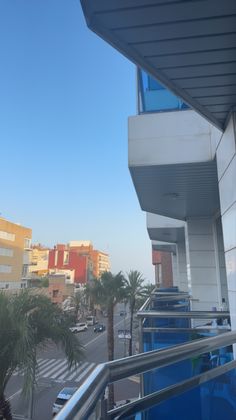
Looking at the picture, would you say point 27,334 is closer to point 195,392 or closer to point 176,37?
point 195,392

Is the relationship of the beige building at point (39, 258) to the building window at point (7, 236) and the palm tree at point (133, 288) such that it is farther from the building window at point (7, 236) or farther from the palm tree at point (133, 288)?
the palm tree at point (133, 288)

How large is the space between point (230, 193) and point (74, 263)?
241ft

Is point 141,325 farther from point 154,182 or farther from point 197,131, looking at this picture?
point 197,131

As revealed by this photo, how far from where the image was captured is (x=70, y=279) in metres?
68.4

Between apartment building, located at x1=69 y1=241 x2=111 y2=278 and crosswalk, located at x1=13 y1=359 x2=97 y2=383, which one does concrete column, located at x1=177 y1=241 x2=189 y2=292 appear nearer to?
crosswalk, located at x1=13 y1=359 x2=97 y2=383

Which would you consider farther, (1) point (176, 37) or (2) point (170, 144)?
(2) point (170, 144)

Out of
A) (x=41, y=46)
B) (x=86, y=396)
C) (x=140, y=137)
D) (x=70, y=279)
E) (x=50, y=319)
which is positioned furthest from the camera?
(x=70, y=279)

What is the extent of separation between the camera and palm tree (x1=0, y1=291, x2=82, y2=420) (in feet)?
19.5

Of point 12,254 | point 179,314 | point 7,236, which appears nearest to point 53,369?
point 12,254

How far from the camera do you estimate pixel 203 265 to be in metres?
8.95

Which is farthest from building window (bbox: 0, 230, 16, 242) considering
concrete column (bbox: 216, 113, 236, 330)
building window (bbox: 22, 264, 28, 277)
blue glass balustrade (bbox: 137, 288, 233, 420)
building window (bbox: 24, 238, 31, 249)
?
blue glass balustrade (bbox: 137, 288, 233, 420)

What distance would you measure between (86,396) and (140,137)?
3901 mm

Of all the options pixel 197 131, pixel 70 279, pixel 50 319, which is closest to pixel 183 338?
pixel 197 131

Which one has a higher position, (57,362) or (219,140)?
(219,140)
